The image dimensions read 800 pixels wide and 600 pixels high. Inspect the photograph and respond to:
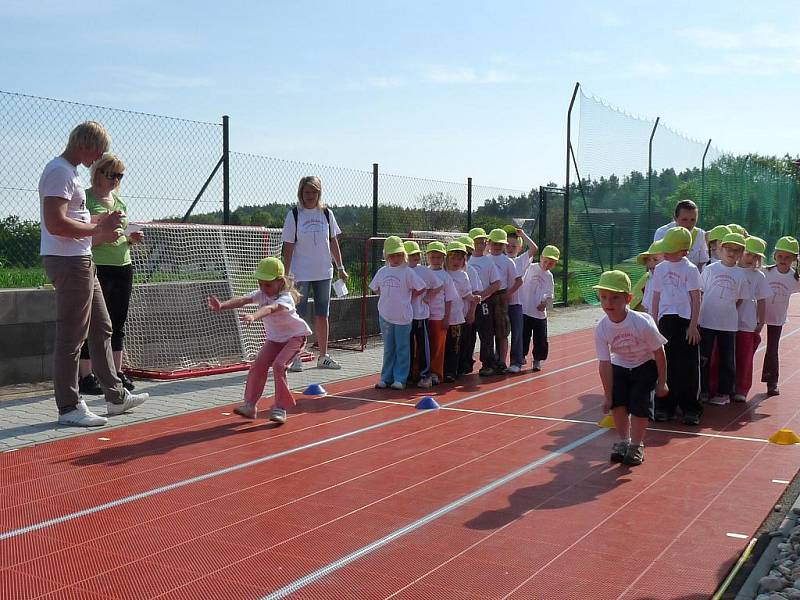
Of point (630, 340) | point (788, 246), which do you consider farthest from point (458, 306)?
point (630, 340)

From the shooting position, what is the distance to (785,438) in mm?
7148

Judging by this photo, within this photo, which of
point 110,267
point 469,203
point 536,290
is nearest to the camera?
point 110,267

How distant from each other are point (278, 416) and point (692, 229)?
4.74 metres

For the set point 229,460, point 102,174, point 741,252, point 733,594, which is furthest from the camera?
point 741,252

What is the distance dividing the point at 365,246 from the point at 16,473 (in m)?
7.92

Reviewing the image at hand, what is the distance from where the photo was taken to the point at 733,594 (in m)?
4.14

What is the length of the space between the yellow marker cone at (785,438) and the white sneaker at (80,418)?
549 cm

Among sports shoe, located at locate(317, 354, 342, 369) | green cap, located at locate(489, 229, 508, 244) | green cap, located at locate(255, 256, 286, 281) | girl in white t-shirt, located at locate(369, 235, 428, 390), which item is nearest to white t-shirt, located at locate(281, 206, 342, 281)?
sports shoe, located at locate(317, 354, 342, 369)

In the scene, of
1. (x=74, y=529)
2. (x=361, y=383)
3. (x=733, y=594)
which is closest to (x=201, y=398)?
(x=361, y=383)

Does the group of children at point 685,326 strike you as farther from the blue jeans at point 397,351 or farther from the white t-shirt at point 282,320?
the white t-shirt at point 282,320

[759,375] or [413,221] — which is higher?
[413,221]

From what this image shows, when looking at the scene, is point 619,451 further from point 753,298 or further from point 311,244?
point 311,244

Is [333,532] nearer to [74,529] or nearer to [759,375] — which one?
[74,529]

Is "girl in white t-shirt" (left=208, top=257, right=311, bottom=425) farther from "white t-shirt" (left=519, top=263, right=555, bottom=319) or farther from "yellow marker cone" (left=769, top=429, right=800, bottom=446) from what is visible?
"yellow marker cone" (left=769, top=429, right=800, bottom=446)
